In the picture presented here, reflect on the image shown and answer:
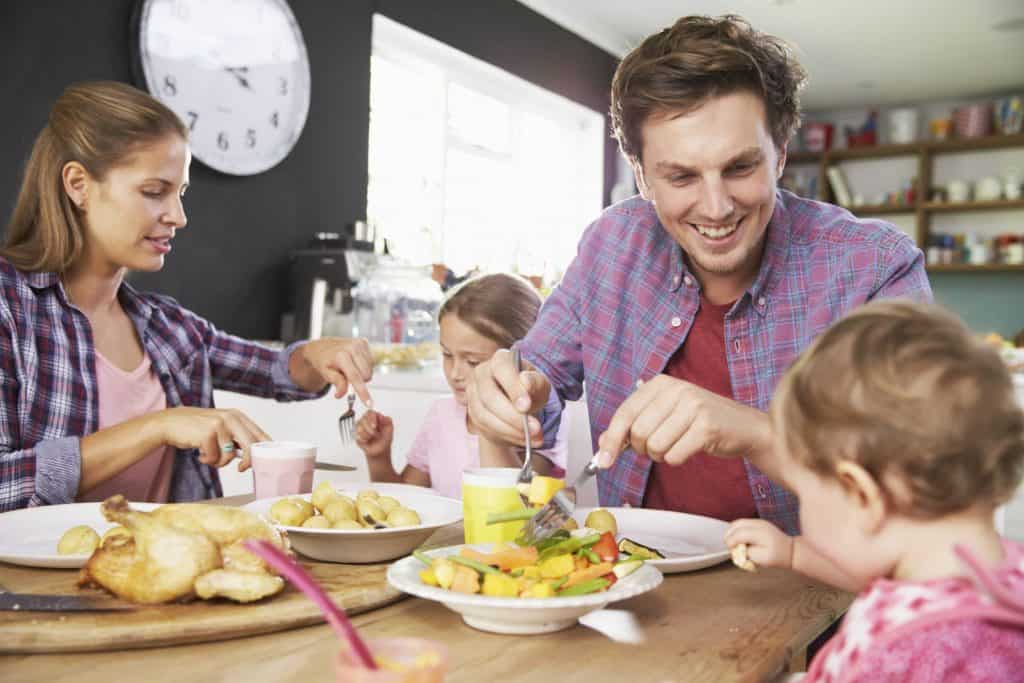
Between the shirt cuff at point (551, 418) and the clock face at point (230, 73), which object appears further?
the clock face at point (230, 73)

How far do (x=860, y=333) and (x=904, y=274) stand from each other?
814 mm

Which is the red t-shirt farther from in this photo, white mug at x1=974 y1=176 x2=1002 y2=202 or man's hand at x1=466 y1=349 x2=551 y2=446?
white mug at x1=974 y1=176 x2=1002 y2=202

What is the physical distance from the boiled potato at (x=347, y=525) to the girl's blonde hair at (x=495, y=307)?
1.11 m

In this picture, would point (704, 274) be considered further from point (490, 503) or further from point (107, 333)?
point (107, 333)

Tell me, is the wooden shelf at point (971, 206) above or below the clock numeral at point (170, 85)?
above

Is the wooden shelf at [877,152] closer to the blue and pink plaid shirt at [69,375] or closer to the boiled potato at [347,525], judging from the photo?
the blue and pink plaid shirt at [69,375]

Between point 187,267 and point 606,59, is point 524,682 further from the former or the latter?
point 606,59

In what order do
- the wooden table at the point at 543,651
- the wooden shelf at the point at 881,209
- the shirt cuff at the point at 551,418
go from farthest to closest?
the wooden shelf at the point at 881,209 → the shirt cuff at the point at 551,418 → the wooden table at the point at 543,651

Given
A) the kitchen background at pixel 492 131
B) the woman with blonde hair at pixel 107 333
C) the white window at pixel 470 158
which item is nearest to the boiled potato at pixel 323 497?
the woman with blonde hair at pixel 107 333

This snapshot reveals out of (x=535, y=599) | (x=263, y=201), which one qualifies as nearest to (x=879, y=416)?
(x=535, y=599)

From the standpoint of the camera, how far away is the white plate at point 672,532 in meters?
Result: 1.21

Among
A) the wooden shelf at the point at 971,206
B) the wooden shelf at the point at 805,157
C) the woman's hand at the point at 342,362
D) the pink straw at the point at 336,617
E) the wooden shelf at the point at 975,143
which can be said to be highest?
the wooden shelf at the point at 805,157

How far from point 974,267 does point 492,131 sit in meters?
4.26

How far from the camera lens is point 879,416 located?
68cm
